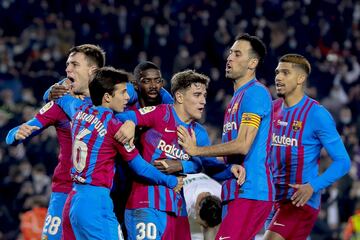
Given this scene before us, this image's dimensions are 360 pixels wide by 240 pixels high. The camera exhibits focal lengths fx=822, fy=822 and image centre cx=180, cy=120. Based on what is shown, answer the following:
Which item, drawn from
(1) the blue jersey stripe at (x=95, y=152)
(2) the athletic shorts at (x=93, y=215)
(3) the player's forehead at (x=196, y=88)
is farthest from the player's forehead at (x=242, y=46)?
(2) the athletic shorts at (x=93, y=215)

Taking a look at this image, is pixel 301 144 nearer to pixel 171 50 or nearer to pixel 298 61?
pixel 298 61

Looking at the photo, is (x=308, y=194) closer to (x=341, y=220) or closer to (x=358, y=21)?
(x=341, y=220)

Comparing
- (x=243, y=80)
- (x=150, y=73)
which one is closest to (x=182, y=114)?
(x=243, y=80)

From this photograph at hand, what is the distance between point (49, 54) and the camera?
16.2 meters

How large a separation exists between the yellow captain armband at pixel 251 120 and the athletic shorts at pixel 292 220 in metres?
1.20

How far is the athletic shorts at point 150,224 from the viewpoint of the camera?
673cm

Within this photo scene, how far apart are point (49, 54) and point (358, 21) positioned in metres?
7.59

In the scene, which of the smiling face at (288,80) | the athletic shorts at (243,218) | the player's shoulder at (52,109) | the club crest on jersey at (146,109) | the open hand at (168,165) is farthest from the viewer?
the smiling face at (288,80)

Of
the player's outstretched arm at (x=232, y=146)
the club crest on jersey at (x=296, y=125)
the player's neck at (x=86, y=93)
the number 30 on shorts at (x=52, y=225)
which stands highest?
the player's neck at (x=86, y=93)

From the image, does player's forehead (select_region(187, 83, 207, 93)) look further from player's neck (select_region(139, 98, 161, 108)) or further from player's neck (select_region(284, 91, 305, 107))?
player's neck (select_region(284, 91, 305, 107))

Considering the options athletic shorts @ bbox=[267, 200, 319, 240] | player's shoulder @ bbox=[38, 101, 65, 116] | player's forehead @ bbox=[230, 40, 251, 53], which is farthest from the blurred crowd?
player's forehead @ bbox=[230, 40, 251, 53]

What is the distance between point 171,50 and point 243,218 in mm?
10207

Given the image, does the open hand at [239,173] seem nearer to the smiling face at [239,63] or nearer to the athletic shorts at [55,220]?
the smiling face at [239,63]

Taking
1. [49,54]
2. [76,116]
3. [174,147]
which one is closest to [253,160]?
[174,147]
